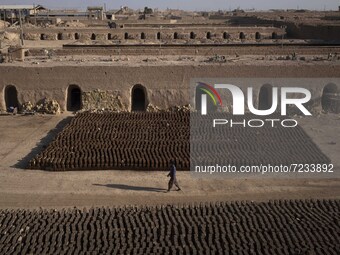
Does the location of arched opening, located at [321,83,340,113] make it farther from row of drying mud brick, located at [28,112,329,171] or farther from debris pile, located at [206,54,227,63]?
debris pile, located at [206,54,227,63]

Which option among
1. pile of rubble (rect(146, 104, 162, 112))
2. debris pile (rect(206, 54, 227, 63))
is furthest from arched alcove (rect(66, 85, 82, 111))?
debris pile (rect(206, 54, 227, 63))

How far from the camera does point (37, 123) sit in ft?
66.2

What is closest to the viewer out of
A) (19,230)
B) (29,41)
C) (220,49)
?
(19,230)

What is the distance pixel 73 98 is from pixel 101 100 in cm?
224

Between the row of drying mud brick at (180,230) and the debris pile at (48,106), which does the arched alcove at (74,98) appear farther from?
the row of drying mud brick at (180,230)

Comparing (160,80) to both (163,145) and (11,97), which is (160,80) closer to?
(163,145)

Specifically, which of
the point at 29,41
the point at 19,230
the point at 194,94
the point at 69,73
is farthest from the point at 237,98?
the point at 29,41

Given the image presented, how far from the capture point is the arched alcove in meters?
21.7

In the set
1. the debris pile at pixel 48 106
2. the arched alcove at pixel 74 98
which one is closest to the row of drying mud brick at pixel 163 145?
the debris pile at pixel 48 106

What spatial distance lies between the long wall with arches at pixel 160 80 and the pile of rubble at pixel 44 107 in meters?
0.23

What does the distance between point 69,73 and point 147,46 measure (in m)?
7.87

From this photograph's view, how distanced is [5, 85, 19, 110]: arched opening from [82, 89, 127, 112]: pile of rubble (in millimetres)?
3274

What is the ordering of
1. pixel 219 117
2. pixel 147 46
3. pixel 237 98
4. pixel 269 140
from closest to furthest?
pixel 269 140, pixel 219 117, pixel 237 98, pixel 147 46

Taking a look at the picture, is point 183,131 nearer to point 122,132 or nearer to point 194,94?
point 122,132
